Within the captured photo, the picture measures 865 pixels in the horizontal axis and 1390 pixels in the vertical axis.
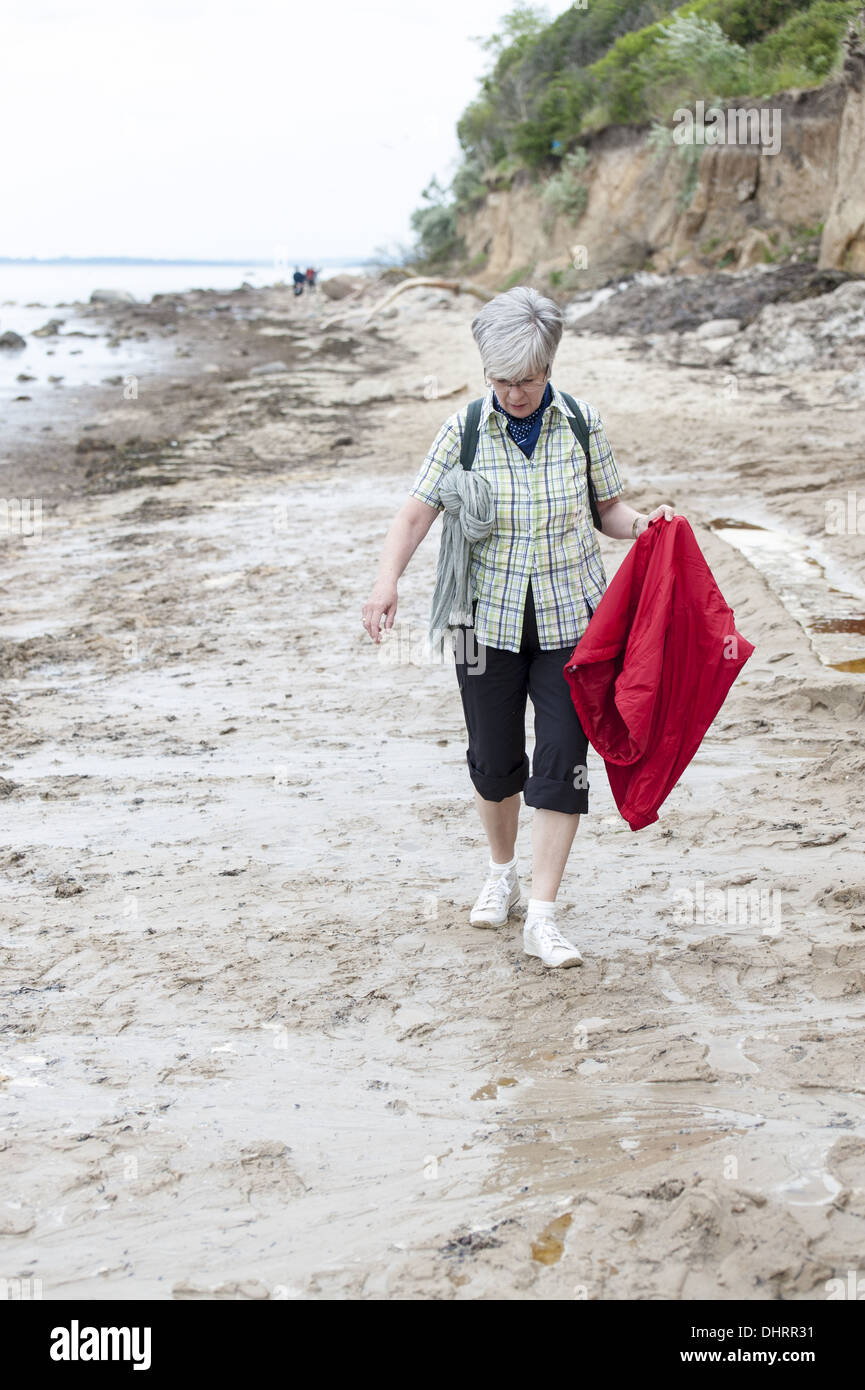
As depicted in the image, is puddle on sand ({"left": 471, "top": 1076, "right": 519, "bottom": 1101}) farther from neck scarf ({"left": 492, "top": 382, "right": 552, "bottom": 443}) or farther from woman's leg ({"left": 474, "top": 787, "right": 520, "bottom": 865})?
neck scarf ({"left": 492, "top": 382, "right": 552, "bottom": 443})

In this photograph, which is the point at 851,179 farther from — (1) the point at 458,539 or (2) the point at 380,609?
(2) the point at 380,609

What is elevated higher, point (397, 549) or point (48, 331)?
point (48, 331)

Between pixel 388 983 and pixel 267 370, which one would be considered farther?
pixel 267 370

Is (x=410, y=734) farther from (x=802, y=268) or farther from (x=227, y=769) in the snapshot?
(x=802, y=268)

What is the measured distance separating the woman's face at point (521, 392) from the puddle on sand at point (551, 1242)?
6.67 feet

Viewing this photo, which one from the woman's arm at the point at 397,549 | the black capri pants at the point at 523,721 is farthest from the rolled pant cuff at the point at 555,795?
the woman's arm at the point at 397,549

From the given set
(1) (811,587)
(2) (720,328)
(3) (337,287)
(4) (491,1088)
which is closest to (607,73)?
(2) (720,328)

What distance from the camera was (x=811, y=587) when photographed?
22.3 feet

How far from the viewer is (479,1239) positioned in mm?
2344

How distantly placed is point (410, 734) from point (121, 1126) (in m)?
2.90

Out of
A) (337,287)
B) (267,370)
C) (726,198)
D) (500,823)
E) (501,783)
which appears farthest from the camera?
(337,287)

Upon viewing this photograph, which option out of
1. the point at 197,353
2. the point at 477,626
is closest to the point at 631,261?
the point at 197,353

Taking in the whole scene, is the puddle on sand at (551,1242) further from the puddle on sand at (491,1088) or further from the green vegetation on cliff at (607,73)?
the green vegetation on cliff at (607,73)

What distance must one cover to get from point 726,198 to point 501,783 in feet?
74.4
